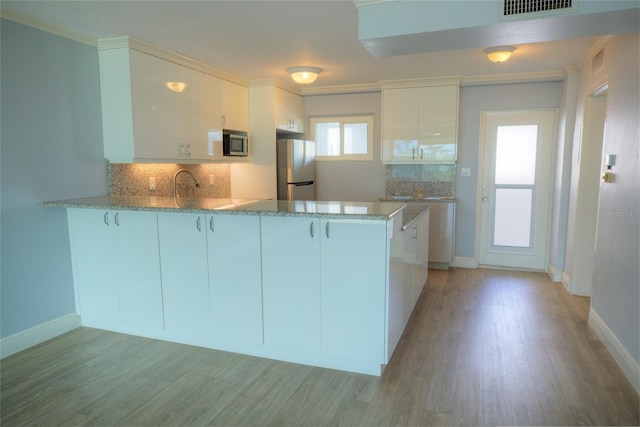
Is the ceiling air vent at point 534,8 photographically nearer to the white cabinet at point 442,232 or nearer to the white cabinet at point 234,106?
the white cabinet at point 442,232

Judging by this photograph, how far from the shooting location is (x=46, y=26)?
2998 mm

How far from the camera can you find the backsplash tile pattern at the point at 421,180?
5.28m

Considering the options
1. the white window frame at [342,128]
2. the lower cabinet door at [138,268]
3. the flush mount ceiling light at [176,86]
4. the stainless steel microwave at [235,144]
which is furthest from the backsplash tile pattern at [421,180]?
the lower cabinet door at [138,268]

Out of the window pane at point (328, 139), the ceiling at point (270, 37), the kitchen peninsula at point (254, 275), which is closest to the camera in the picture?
the kitchen peninsula at point (254, 275)

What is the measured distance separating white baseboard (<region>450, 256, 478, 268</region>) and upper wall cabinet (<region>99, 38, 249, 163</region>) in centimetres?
332

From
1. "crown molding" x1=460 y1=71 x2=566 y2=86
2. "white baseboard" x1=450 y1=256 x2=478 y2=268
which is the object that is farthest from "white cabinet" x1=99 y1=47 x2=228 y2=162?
"white baseboard" x1=450 y1=256 x2=478 y2=268

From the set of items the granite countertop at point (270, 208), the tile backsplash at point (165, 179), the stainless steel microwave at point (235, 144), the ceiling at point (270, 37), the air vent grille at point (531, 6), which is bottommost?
the granite countertop at point (270, 208)

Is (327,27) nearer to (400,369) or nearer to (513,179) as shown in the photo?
(400,369)

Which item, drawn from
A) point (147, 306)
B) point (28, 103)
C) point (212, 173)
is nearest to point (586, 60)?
point (212, 173)

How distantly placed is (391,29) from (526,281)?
340 centimetres

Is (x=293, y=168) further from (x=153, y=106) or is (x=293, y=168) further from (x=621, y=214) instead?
(x=621, y=214)

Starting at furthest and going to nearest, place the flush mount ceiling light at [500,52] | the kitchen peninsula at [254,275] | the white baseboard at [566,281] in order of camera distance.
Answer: the white baseboard at [566,281] → the flush mount ceiling light at [500,52] → the kitchen peninsula at [254,275]

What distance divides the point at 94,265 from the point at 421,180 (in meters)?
3.90

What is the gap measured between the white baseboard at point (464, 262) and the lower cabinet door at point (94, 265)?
13.0 ft
